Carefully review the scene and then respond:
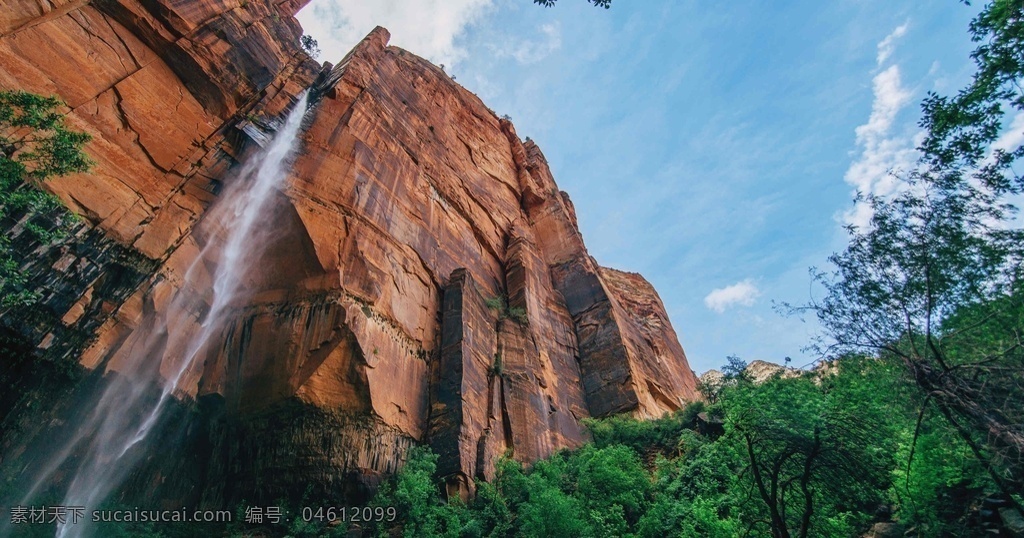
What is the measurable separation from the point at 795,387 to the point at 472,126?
33829mm

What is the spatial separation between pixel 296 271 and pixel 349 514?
811 cm

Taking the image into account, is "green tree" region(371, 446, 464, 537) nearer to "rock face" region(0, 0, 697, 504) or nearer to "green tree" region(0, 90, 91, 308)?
"rock face" region(0, 0, 697, 504)

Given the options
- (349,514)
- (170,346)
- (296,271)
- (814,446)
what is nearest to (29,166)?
(170,346)

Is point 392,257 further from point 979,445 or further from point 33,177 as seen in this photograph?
point 979,445

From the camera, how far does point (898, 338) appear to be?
33.0ft

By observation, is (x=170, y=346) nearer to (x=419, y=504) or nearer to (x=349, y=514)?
(x=349, y=514)

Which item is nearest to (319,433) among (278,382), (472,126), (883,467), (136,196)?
(278,382)

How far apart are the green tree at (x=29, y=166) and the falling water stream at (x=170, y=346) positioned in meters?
3.53

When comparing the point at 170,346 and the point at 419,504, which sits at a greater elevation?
the point at 170,346

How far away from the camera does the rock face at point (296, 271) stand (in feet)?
50.4

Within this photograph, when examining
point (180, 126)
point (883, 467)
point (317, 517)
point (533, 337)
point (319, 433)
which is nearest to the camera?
point (883, 467)

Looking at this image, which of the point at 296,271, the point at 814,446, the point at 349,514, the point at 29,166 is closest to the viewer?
the point at 814,446

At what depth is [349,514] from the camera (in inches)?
571

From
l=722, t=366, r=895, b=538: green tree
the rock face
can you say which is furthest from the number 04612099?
l=722, t=366, r=895, b=538: green tree
